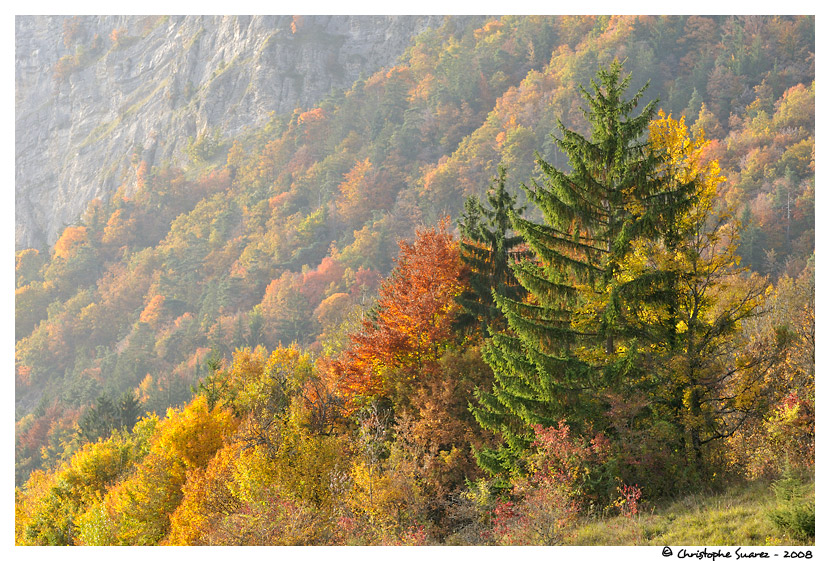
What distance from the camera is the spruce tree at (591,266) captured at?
50.0 feet

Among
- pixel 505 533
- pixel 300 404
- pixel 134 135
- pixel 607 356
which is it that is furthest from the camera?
pixel 134 135

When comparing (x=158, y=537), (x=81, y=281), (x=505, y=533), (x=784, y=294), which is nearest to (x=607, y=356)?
(x=505, y=533)

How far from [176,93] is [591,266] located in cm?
18172

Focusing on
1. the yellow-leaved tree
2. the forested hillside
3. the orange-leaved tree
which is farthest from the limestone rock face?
the yellow-leaved tree

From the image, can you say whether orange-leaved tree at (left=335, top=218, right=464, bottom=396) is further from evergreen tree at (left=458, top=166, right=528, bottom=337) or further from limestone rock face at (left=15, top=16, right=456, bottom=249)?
limestone rock face at (left=15, top=16, right=456, bottom=249)

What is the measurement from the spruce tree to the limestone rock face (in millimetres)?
156609

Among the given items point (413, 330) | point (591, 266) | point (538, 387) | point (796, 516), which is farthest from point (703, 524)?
point (413, 330)

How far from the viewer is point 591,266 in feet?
50.6

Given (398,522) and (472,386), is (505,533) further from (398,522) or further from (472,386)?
(472,386)

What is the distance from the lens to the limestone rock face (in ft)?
542

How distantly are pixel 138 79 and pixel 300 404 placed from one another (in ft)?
642

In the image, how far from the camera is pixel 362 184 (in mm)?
123812

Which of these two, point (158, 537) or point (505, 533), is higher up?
point (505, 533)

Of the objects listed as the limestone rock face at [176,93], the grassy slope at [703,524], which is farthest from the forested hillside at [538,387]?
the limestone rock face at [176,93]
